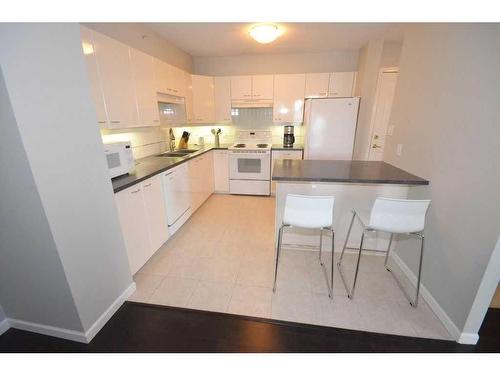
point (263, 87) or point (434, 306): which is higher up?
point (263, 87)

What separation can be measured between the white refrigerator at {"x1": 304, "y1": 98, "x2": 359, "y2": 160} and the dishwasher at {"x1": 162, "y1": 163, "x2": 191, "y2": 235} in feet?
6.32

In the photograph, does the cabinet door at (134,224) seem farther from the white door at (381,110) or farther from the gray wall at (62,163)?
the white door at (381,110)

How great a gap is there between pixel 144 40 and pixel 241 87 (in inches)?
63.5

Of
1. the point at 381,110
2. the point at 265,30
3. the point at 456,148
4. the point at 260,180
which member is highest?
the point at 265,30

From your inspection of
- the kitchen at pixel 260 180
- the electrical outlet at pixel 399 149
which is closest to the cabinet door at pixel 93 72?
the kitchen at pixel 260 180

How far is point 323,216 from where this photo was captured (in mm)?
1542

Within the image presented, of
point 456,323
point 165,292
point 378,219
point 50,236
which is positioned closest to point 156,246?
point 165,292

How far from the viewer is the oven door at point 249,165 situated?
12.0 ft

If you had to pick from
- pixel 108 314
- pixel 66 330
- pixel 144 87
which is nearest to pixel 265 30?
pixel 144 87

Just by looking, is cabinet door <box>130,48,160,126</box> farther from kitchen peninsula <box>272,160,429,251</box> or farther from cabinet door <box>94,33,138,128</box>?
kitchen peninsula <box>272,160,429,251</box>

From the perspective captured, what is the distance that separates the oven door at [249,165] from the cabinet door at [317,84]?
1.33m

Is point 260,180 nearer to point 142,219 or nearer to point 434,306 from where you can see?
point 142,219

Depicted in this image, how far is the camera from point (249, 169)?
379 centimetres
